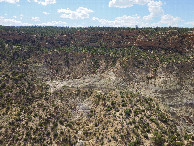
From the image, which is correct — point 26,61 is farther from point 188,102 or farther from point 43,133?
point 188,102

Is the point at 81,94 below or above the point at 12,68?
below

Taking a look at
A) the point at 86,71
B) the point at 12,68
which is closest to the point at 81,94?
the point at 86,71

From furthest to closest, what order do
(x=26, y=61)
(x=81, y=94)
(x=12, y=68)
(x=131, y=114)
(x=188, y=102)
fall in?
(x=26, y=61) < (x=12, y=68) < (x=81, y=94) < (x=188, y=102) < (x=131, y=114)

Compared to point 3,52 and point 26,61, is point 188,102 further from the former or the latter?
point 3,52

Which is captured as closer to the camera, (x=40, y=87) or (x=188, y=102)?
(x=188, y=102)

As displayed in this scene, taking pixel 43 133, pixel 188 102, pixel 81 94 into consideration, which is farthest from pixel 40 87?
pixel 188 102

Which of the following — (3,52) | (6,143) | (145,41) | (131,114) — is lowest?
(6,143)

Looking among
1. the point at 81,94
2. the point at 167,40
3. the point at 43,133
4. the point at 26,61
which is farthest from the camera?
the point at 167,40
